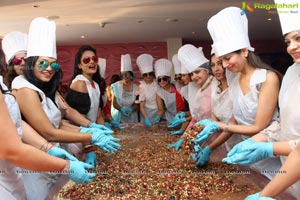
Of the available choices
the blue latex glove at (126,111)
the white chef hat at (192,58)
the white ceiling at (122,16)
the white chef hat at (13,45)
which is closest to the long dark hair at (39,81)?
the white chef hat at (13,45)

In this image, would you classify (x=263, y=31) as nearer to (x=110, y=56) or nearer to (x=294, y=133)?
(x=110, y=56)

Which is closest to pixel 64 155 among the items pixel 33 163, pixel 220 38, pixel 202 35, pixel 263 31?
pixel 33 163

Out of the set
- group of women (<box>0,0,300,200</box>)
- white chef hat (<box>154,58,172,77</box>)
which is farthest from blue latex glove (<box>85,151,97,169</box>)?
white chef hat (<box>154,58,172,77</box>)

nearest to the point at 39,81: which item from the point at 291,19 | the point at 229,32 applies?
the point at 229,32

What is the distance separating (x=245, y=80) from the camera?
1.54 m

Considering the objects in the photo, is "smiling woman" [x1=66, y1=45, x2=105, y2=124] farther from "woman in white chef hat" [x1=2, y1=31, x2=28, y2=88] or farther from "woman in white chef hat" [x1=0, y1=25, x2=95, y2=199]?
"woman in white chef hat" [x1=0, y1=25, x2=95, y2=199]

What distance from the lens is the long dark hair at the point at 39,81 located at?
1.63 meters

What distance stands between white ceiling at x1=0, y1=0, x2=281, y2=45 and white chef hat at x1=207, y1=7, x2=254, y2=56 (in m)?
1.48

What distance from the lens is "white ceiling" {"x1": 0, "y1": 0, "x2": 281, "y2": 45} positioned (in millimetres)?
3150

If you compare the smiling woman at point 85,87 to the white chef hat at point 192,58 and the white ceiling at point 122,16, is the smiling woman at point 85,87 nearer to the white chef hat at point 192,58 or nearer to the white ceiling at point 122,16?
the white chef hat at point 192,58

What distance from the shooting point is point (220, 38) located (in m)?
1.54

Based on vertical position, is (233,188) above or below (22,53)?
below

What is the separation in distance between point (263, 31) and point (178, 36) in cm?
146

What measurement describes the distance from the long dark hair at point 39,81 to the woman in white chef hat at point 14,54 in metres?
0.23
